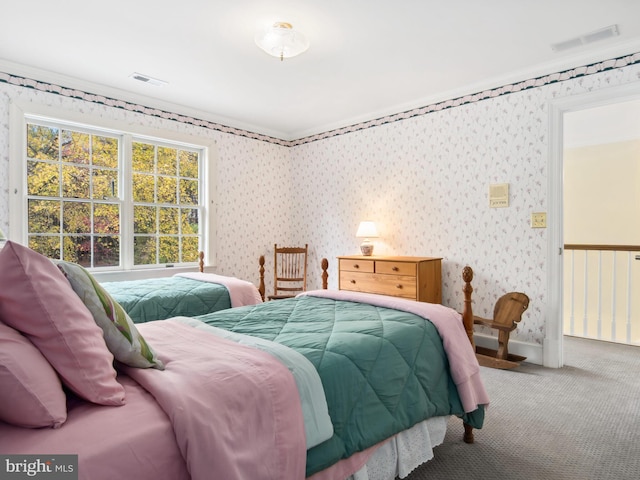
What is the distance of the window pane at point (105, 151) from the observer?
3951 millimetres

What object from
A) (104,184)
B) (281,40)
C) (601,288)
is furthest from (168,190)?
(601,288)

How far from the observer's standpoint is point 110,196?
405 centimetres

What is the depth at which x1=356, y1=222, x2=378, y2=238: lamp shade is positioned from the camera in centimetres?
449

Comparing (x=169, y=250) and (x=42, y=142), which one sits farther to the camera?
(x=169, y=250)

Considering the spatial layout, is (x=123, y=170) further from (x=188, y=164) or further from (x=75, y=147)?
(x=188, y=164)

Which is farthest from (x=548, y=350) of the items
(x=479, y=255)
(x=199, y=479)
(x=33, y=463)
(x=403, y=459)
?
(x=33, y=463)

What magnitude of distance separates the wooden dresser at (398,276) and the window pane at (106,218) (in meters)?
2.47

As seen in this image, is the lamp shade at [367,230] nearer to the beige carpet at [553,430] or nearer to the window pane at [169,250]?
the beige carpet at [553,430]

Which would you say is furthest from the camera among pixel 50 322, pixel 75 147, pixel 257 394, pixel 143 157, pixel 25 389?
pixel 143 157

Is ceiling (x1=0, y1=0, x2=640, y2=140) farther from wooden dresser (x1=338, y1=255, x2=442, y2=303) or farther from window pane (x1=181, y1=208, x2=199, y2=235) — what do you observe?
wooden dresser (x1=338, y1=255, x2=442, y2=303)

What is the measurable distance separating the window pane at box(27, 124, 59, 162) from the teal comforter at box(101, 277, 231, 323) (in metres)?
1.41

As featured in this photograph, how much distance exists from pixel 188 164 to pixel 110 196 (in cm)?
97

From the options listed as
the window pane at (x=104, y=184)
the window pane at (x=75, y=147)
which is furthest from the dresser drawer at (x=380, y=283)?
the window pane at (x=75, y=147)

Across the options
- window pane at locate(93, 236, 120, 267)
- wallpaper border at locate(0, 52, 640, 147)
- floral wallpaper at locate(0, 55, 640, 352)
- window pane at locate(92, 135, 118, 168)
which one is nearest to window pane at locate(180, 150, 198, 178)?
floral wallpaper at locate(0, 55, 640, 352)
